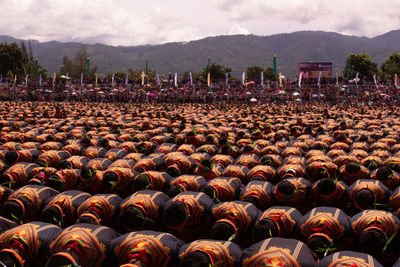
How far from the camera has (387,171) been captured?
32.1 feet

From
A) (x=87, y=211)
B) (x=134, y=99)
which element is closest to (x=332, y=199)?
(x=87, y=211)

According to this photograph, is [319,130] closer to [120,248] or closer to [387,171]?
[387,171]

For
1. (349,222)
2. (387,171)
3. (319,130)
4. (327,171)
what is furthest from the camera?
(319,130)

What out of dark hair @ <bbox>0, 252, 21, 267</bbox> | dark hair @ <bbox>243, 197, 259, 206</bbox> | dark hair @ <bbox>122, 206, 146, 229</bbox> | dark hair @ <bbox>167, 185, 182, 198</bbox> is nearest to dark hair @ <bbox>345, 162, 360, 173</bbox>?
dark hair @ <bbox>243, 197, 259, 206</bbox>

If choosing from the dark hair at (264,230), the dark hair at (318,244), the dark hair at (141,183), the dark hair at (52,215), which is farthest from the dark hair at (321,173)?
the dark hair at (52,215)

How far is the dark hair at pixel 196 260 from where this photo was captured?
5.46 meters

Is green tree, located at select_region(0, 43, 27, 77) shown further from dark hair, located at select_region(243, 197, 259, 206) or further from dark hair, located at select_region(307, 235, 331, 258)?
dark hair, located at select_region(307, 235, 331, 258)

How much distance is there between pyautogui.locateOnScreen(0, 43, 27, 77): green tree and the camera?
8325 centimetres

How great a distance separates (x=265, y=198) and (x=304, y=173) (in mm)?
2616

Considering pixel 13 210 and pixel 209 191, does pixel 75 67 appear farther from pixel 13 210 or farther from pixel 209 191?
pixel 209 191

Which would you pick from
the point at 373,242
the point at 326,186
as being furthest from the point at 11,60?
the point at 373,242

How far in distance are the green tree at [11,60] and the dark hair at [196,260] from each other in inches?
3553

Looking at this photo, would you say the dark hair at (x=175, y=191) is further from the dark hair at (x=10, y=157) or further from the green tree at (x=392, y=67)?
the green tree at (x=392, y=67)

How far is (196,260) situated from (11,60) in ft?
307
